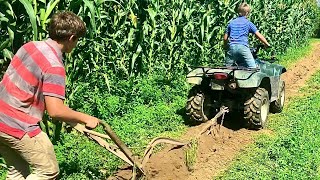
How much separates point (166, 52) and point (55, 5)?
4.40 meters

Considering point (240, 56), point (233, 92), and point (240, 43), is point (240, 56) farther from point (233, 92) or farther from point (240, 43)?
point (233, 92)

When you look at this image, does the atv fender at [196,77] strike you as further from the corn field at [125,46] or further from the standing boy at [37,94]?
the standing boy at [37,94]

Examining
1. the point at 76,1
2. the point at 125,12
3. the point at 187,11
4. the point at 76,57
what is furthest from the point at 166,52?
the point at 76,1

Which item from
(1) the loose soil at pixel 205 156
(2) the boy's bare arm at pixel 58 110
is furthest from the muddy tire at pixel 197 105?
(2) the boy's bare arm at pixel 58 110

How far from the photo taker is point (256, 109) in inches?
279

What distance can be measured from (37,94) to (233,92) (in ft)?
13.7

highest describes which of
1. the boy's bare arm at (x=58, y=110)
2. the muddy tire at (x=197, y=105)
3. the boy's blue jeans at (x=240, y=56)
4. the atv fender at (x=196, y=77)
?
the boy's bare arm at (x=58, y=110)

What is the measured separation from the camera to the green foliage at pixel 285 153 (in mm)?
5512

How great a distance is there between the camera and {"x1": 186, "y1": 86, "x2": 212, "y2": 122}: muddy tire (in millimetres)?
7328

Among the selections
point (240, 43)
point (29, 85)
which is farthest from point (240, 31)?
point (29, 85)

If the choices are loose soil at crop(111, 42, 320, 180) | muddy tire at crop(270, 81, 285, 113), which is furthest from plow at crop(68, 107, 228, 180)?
muddy tire at crop(270, 81, 285, 113)

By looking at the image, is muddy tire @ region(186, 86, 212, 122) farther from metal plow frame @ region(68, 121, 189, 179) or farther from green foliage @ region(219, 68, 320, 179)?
metal plow frame @ region(68, 121, 189, 179)

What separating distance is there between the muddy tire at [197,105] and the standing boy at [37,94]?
141 inches

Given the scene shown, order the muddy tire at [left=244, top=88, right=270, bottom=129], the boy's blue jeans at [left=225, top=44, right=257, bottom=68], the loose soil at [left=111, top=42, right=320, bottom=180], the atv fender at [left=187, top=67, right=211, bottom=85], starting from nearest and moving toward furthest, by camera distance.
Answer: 1. the loose soil at [left=111, top=42, right=320, bottom=180]
2. the muddy tire at [left=244, top=88, right=270, bottom=129]
3. the atv fender at [left=187, top=67, right=211, bottom=85]
4. the boy's blue jeans at [left=225, top=44, right=257, bottom=68]
